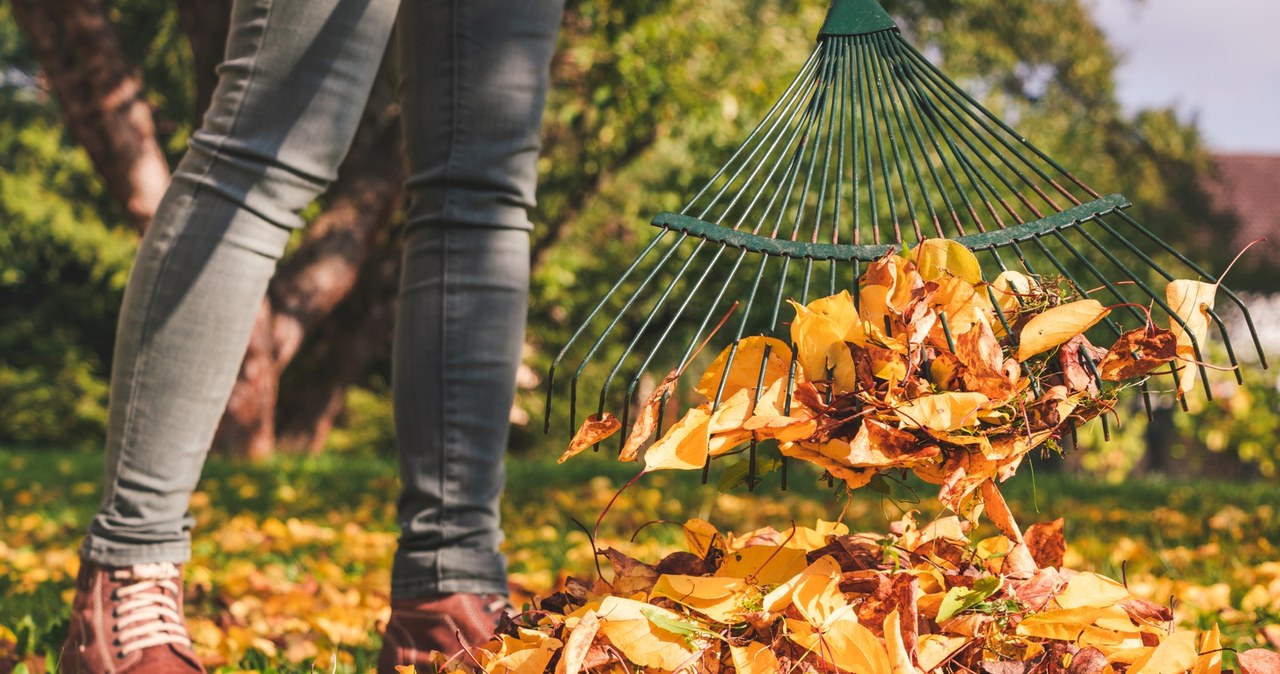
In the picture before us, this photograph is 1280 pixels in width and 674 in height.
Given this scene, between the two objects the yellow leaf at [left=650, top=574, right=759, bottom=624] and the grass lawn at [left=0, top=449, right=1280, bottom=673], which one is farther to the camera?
the grass lawn at [left=0, top=449, right=1280, bottom=673]

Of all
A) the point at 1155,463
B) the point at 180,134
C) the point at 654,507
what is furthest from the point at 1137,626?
the point at 1155,463

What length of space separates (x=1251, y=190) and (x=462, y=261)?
25.5 metres

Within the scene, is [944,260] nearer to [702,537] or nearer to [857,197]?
[857,197]

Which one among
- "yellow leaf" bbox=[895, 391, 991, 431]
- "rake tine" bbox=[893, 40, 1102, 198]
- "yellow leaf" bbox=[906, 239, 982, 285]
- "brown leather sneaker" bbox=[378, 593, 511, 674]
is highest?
"rake tine" bbox=[893, 40, 1102, 198]

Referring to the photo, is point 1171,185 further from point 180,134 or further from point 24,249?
point 24,249

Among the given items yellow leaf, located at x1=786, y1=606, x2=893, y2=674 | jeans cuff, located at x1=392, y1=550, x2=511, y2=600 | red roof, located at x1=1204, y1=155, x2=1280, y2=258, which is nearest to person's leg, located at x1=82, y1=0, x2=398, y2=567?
jeans cuff, located at x1=392, y1=550, x2=511, y2=600

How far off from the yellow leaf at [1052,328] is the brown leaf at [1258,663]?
0.31m

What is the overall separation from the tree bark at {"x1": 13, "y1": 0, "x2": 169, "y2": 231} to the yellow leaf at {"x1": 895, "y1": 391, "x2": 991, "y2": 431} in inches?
154

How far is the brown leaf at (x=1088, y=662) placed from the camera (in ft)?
3.10

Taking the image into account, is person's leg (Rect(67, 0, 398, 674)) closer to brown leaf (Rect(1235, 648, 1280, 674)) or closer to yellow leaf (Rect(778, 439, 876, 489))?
yellow leaf (Rect(778, 439, 876, 489))

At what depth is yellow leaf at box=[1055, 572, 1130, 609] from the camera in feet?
3.32

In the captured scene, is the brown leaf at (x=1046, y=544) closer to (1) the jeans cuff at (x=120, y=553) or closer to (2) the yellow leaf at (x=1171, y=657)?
(2) the yellow leaf at (x=1171, y=657)

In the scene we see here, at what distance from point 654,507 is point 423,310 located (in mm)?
2462

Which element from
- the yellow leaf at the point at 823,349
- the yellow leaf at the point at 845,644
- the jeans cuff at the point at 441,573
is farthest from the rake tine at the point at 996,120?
the jeans cuff at the point at 441,573
